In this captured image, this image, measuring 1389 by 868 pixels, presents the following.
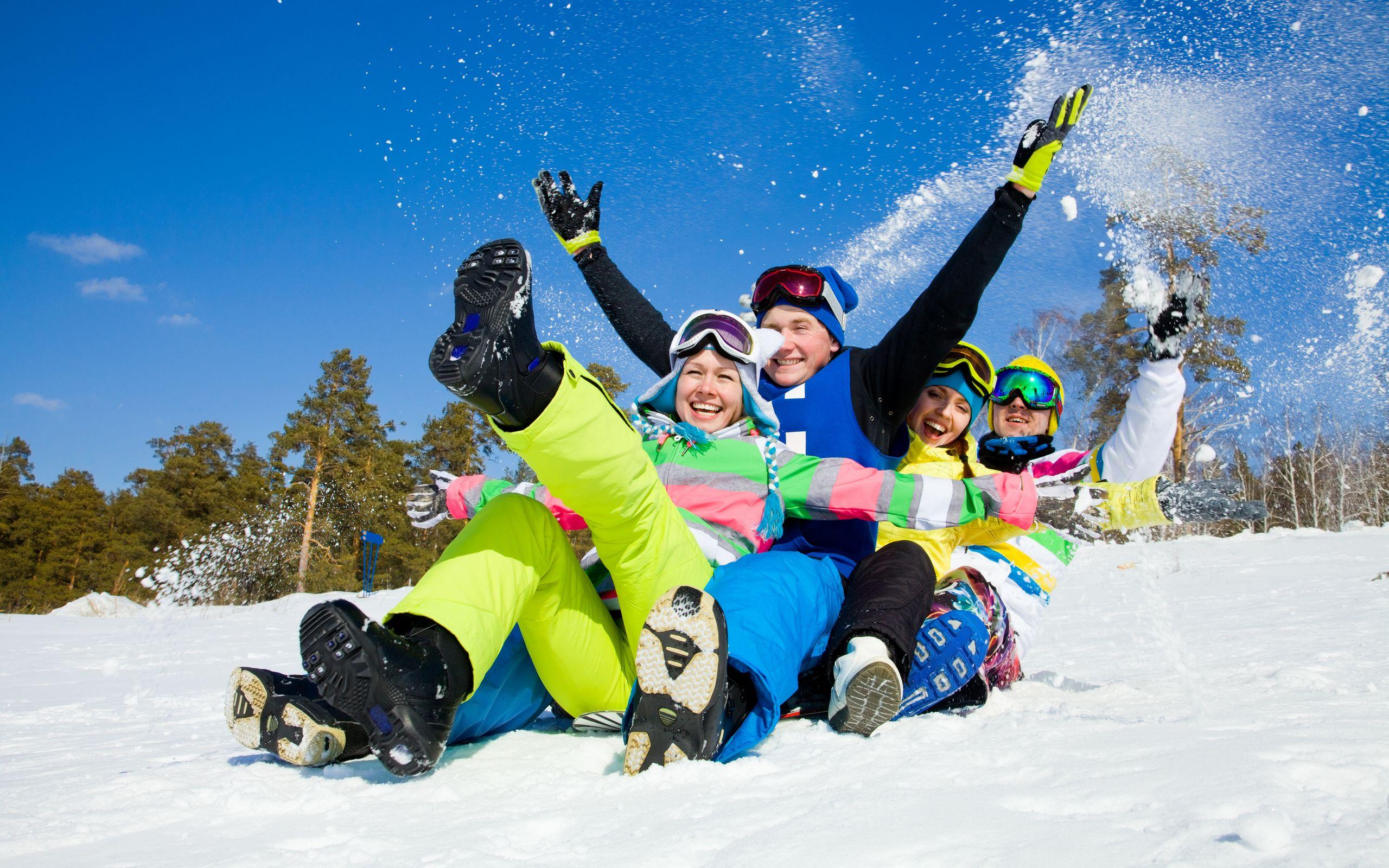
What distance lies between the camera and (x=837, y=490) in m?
2.23

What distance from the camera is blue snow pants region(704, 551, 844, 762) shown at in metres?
1.81

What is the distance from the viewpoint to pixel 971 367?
10.5 ft

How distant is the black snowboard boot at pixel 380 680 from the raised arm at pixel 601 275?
225 centimetres

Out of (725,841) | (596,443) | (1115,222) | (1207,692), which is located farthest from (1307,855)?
(1115,222)

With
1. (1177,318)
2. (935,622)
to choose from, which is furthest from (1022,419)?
(935,622)

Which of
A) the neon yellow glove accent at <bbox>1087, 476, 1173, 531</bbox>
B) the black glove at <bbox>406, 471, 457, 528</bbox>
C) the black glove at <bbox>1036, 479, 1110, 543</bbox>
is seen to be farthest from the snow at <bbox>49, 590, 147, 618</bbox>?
the neon yellow glove accent at <bbox>1087, 476, 1173, 531</bbox>

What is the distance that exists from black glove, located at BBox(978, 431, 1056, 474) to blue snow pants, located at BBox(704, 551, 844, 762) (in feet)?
4.96

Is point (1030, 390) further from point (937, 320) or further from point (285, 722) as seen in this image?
point (285, 722)

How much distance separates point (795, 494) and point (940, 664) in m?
0.68

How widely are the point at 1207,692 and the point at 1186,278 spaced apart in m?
1.59

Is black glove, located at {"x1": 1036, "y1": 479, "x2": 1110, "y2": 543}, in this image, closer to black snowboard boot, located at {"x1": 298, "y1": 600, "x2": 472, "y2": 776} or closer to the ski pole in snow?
black snowboard boot, located at {"x1": 298, "y1": 600, "x2": 472, "y2": 776}

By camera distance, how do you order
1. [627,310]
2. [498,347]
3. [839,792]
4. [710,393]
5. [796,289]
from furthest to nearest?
1. [627,310]
2. [796,289]
3. [710,393]
4. [498,347]
5. [839,792]

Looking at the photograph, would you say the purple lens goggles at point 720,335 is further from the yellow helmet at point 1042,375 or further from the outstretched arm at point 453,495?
the yellow helmet at point 1042,375

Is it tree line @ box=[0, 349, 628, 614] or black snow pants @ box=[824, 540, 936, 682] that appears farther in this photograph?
tree line @ box=[0, 349, 628, 614]
